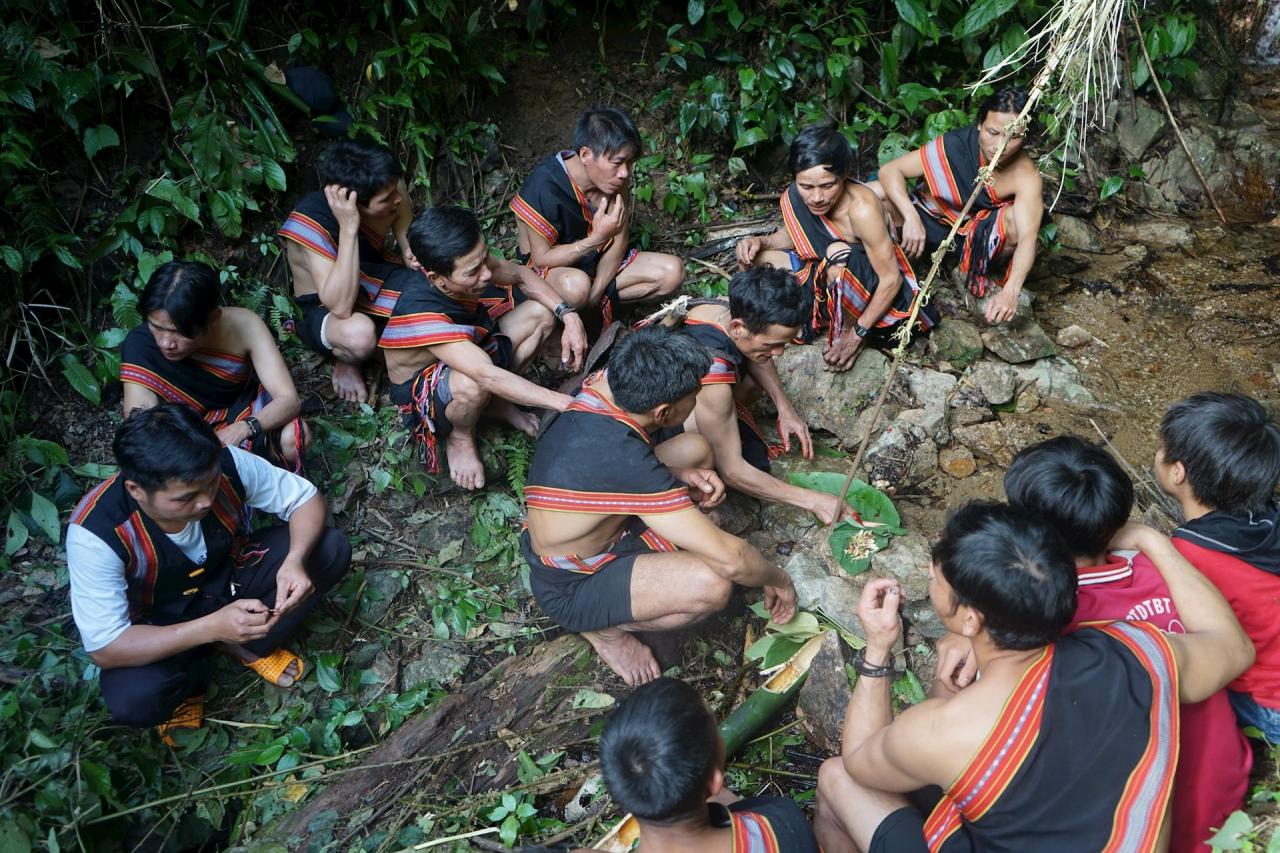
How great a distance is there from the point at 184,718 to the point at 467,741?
1134 millimetres

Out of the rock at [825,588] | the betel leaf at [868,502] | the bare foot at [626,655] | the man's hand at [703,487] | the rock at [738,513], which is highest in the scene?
the man's hand at [703,487]

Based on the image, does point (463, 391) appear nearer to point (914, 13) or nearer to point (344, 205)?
point (344, 205)

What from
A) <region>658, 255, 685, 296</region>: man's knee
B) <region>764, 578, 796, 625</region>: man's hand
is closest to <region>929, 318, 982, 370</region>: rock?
<region>658, 255, 685, 296</region>: man's knee

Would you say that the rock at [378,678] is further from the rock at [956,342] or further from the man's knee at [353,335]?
the rock at [956,342]

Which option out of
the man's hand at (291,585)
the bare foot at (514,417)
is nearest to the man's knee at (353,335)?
the bare foot at (514,417)

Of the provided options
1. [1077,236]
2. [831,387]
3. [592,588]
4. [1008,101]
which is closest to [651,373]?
[592,588]

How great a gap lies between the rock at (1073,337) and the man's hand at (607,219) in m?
2.73

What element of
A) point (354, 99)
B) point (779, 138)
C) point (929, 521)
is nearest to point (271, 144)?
point (354, 99)

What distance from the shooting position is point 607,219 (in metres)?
4.90

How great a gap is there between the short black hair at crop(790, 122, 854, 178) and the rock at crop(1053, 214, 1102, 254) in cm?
219

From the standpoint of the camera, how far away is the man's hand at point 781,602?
3.53 meters

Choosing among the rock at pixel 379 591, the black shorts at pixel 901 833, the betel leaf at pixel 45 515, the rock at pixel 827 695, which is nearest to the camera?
the black shorts at pixel 901 833

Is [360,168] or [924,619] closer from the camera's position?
[924,619]

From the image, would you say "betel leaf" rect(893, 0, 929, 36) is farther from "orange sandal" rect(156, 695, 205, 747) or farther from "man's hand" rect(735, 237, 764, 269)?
"orange sandal" rect(156, 695, 205, 747)
